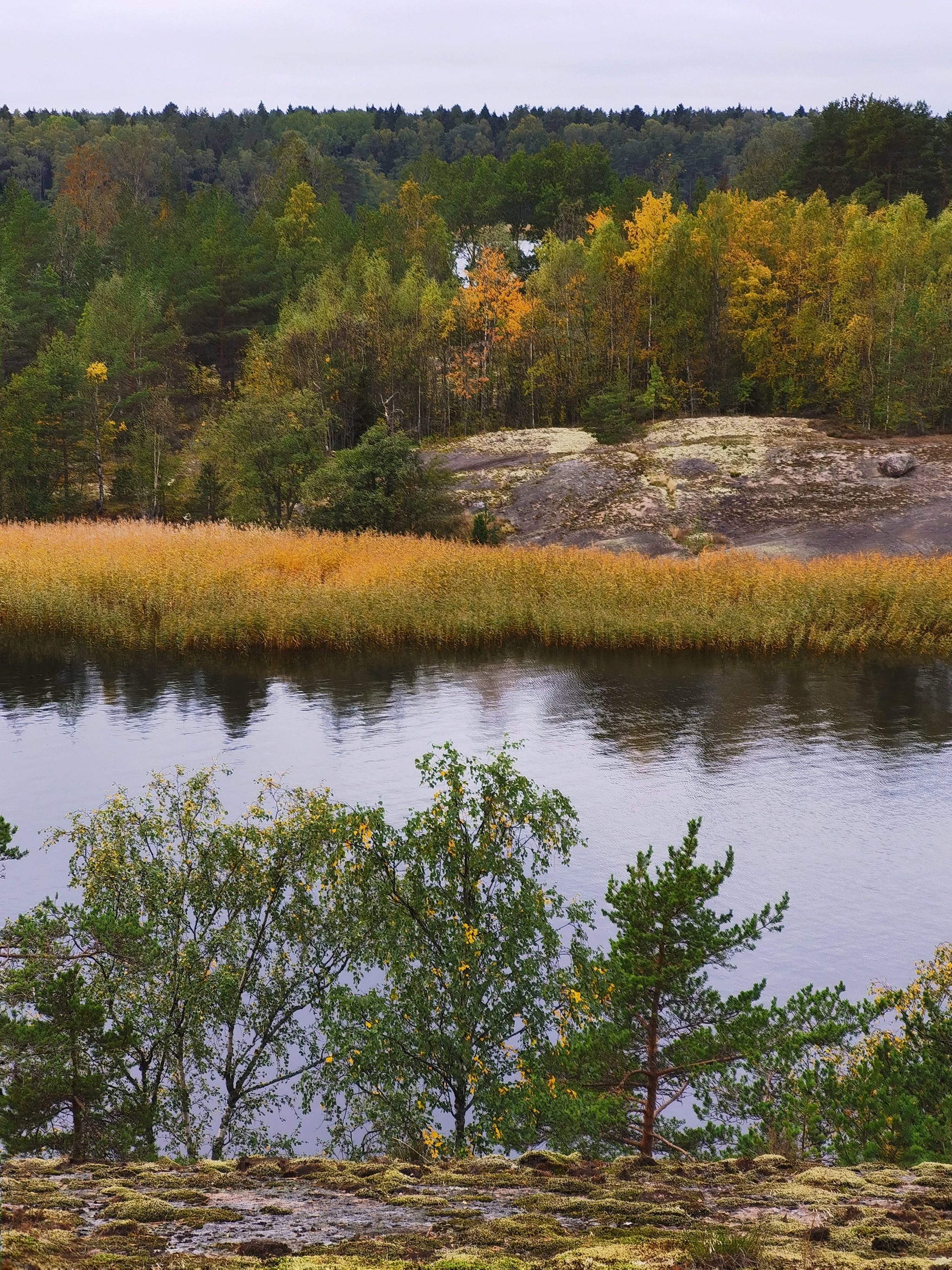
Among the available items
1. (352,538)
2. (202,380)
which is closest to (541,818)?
(352,538)

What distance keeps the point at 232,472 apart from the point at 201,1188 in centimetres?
4194

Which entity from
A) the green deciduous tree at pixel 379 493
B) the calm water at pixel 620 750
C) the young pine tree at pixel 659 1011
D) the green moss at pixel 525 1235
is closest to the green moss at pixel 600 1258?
the green moss at pixel 525 1235

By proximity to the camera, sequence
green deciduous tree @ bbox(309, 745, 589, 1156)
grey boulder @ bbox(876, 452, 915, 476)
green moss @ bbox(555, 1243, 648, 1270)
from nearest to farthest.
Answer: green moss @ bbox(555, 1243, 648, 1270), green deciduous tree @ bbox(309, 745, 589, 1156), grey boulder @ bbox(876, 452, 915, 476)

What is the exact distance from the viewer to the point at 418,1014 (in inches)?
324


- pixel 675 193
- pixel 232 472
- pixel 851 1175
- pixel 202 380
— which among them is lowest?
pixel 851 1175

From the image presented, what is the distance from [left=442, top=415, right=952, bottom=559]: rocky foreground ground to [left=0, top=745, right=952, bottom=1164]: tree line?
27.9 meters

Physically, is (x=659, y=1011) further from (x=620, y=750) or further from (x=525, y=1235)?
(x=620, y=750)

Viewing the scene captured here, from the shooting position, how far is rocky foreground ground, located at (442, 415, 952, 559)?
36781 mm

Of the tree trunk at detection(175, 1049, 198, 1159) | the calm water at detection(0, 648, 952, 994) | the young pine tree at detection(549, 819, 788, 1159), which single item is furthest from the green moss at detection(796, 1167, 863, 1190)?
the calm water at detection(0, 648, 952, 994)

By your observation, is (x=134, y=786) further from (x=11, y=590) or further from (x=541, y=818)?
(x=11, y=590)

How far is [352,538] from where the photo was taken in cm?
3397

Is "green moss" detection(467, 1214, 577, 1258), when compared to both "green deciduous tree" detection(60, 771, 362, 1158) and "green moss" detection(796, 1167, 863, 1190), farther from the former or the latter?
"green deciduous tree" detection(60, 771, 362, 1158)

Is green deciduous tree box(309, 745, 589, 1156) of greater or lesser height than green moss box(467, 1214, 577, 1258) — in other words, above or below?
below

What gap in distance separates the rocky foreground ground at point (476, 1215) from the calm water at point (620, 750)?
6402 millimetres
